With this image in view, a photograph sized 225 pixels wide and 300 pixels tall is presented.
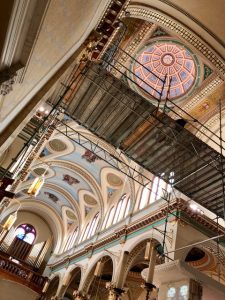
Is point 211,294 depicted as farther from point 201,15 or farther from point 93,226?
point 93,226

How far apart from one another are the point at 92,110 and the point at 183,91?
4.80 m

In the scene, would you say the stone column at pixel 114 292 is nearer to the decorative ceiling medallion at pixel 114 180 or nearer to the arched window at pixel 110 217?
the arched window at pixel 110 217

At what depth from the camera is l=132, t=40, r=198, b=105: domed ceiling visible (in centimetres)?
1080

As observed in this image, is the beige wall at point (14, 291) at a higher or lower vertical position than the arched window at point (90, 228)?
lower

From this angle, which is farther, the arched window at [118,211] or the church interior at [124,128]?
the arched window at [118,211]

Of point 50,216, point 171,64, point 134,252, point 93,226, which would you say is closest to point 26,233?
point 50,216

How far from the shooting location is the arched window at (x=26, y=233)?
2264 cm

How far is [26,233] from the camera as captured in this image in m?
23.1

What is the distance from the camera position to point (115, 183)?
664 inches

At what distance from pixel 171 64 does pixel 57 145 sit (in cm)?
795

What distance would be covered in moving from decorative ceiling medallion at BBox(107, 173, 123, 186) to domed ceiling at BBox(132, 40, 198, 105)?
257 inches

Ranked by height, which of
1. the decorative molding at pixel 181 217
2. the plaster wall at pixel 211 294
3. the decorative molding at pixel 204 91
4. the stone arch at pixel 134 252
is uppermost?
the decorative molding at pixel 204 91

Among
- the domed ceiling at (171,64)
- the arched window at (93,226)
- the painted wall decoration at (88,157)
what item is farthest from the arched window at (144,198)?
the arched window at (93,226)

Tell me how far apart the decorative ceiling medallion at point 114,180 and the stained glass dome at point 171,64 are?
658 centimetres
